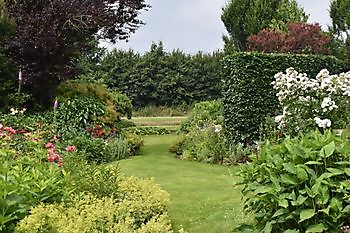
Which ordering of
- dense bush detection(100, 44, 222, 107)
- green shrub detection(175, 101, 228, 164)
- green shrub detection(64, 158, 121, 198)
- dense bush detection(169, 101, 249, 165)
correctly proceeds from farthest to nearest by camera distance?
dense bush detection(100, 44, 222, 107)
green shrub detection(175, 101, 228, 164)
dense bush detection(169, 101, 249, 165)
green shrub detection(64, 158, 121, 198)

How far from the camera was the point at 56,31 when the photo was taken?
11445mm

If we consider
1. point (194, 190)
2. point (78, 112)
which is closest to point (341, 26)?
point (78, 112)

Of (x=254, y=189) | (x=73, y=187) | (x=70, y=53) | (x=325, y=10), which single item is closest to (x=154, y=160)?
(x=70, y=53)

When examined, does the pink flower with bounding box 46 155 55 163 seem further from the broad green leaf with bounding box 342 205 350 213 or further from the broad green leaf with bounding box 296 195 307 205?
the broad green leaf with bounding box 342 205 350 213

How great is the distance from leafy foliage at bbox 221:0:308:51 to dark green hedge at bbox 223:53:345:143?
1303 cm

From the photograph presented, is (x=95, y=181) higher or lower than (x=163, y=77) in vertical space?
lower

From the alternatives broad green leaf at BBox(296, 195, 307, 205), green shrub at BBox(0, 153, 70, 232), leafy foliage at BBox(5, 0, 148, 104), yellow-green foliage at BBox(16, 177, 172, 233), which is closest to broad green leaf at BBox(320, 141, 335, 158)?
broad green leaf at BBox(296, 195, 307, 205)

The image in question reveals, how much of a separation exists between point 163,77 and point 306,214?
21156 millimetres

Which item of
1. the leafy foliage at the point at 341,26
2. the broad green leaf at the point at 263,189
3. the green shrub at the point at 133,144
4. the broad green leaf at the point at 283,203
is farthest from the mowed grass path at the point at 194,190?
the leafy foliage at the point at 341,26

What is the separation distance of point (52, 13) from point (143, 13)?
7.64 feet

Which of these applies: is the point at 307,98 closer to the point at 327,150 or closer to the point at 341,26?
the point at 327,150

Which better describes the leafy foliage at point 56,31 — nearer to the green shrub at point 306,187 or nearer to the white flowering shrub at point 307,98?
the white flowering shrub at point 307,98

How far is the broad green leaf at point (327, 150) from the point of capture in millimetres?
3441

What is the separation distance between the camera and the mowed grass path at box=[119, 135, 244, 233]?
17.8 feet
